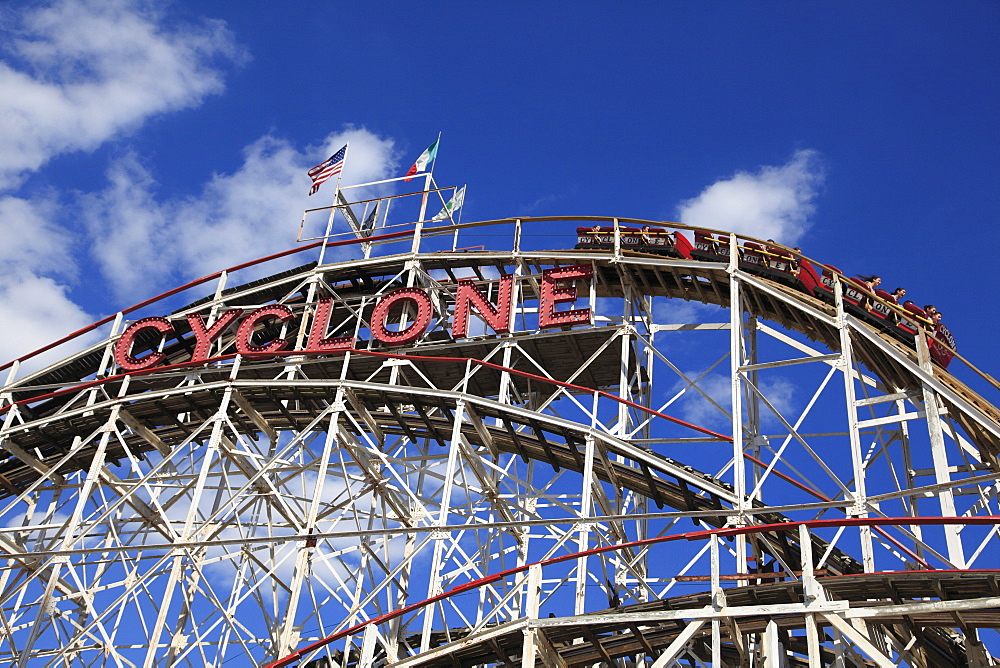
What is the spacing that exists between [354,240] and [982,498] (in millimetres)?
15884

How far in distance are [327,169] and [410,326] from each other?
8.43 m

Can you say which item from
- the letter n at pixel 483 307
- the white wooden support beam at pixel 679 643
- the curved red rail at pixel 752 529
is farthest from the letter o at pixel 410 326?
the white wooden support beam at pixel 679 643

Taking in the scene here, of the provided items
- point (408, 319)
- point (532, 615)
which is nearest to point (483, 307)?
point (408, 319)

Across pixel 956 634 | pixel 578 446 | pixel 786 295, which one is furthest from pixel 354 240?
pixel 956 634

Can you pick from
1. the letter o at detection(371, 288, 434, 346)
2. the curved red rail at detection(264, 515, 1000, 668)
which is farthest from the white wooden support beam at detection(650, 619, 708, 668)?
the letter o at detection(371, 288, 434, 346)

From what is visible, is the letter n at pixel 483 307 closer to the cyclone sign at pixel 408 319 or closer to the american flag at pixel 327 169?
the cyclone sign at pixel 408 319

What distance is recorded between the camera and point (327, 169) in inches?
1209

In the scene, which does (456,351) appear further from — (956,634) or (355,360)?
(956,634)

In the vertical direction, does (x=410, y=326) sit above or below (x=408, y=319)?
below

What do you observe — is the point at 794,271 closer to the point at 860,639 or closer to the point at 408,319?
the point at 408,319

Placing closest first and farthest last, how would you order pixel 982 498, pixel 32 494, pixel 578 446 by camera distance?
pixel 982 498, pixel 578 446, pixel 32 494

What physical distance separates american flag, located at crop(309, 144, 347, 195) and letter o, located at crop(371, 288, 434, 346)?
7.08 meters

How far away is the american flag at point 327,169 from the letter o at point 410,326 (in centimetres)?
708

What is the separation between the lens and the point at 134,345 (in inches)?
1089
